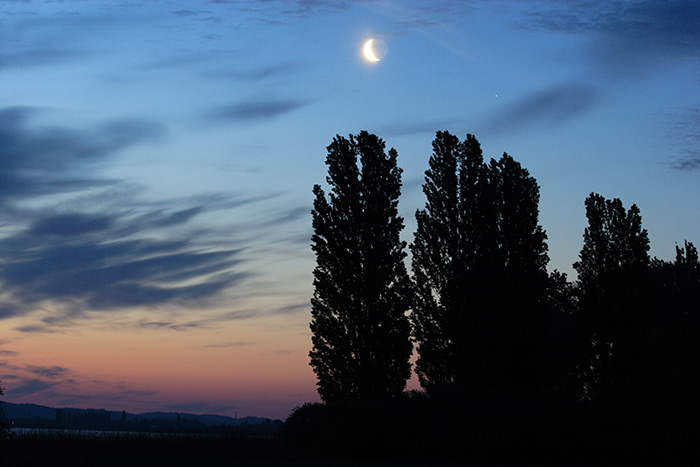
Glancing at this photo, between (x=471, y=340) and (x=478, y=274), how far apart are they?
364 cm

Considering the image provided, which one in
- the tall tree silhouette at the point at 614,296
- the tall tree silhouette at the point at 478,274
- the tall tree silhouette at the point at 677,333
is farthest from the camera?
the tall tree silhouette at the point at 614,296

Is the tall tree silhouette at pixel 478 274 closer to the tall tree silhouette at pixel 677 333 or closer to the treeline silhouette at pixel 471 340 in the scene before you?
the treeline silhouette at pixel 471 340

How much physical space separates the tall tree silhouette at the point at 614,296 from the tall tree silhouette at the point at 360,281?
15.4 metres

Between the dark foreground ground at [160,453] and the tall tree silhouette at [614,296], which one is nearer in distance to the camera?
the dark foreground ground at [160,453]

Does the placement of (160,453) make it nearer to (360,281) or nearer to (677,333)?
(360,281)

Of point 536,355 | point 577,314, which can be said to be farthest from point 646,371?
point 536,355

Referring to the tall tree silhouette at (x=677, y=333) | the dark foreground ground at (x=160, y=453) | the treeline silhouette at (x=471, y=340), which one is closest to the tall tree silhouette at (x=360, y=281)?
the treeline silhouette at (x=471, y=340)

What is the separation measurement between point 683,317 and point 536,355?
29.9 metres

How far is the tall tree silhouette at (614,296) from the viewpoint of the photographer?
43219mm

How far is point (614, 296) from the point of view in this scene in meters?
45.2

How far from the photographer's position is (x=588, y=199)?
49.4m

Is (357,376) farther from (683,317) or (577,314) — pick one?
(683,317)

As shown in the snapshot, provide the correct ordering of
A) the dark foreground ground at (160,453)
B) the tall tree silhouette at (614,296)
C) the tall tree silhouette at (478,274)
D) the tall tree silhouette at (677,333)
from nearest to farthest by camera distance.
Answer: the dark foreground ground at (160,453) → the tall tree silhouette at (677,333) → the tall tree silhouette at (478,274) → the tall tree silhouette at (614,296)

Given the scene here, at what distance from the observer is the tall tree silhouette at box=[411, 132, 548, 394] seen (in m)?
35.5
